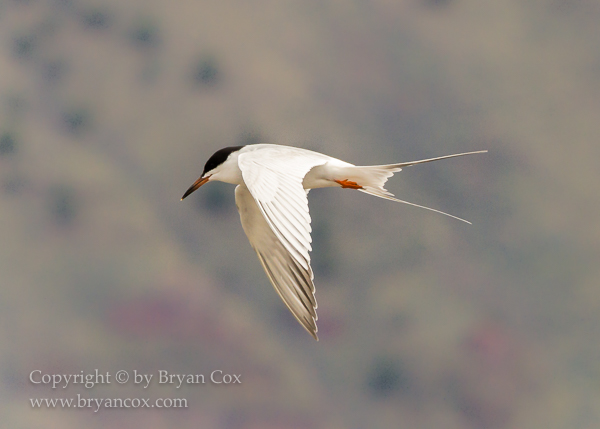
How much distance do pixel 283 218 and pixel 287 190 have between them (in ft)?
0.48

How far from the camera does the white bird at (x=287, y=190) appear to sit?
172cm

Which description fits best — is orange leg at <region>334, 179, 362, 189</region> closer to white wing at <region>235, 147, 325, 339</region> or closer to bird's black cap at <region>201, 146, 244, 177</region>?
white wing at <region>235, 147, 325, 339</region>

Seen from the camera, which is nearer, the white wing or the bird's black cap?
the white wing

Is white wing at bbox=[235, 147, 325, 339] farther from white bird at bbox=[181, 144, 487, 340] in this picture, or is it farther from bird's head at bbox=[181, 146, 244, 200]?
bird's head at bbox=[181, 146, 244, 200]

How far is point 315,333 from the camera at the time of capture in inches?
90.1

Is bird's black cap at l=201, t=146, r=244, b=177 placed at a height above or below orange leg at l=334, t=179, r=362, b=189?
above

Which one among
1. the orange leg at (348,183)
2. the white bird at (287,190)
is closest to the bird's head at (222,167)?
the white bird at (287,190)

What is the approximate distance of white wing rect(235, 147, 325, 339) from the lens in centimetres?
167

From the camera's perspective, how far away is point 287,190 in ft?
6.00

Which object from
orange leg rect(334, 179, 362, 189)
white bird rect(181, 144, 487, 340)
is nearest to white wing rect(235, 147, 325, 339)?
white bird rect(181, 144, 487, 340)

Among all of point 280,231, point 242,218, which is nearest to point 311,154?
point 242,218

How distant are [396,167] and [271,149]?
0.46 meters

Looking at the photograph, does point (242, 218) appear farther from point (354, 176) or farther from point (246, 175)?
point (246, 175)

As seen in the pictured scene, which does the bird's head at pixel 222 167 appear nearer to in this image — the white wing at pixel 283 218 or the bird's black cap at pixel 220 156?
the bird's black cap at pixel 220 156
